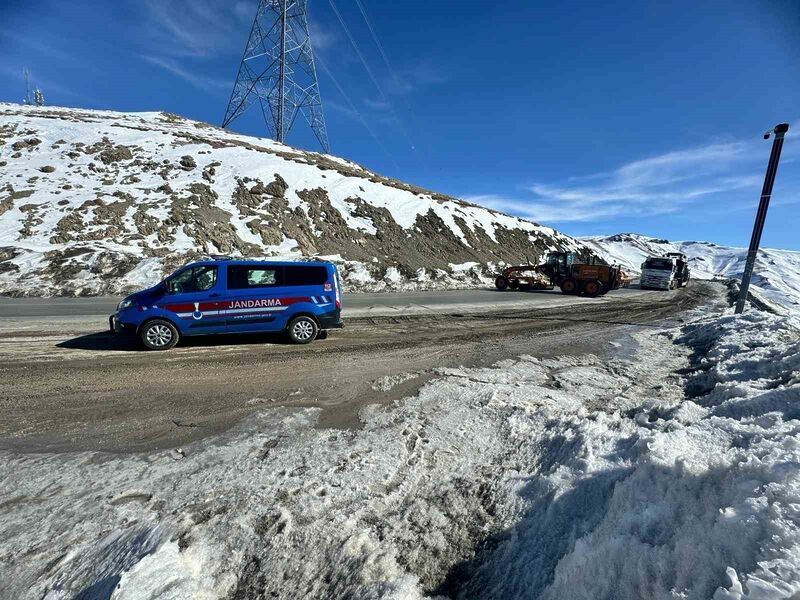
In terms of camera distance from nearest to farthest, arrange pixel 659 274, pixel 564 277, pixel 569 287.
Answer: pixel 569 287 < pixel 564 277 < pixel 659 274

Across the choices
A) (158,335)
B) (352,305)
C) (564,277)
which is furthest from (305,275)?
(564,277)

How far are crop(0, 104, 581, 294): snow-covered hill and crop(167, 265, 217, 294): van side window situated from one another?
37.6 feet

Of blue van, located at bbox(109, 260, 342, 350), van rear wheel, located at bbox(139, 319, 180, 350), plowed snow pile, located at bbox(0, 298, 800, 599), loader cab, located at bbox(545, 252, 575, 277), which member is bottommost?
plowed snow pile, located at bbox(0, 298, 800, 599)

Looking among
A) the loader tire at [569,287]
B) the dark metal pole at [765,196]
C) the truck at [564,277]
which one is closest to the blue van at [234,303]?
the dark metal pole at [765,196]

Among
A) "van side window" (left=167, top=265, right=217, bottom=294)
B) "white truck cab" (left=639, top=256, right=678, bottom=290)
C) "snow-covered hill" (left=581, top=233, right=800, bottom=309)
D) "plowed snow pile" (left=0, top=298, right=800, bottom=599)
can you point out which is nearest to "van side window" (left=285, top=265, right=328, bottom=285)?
"van side window" (left=167, top=265, right=217, bottom=294)

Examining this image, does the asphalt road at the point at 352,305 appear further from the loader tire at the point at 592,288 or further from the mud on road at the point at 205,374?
the loader tire at the point at 592,288

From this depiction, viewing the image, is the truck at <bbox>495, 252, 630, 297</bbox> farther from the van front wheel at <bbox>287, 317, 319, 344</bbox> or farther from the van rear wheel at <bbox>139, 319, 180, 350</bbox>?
the van rear wheel at <bbox>139, 319, 180, 350</bbox>

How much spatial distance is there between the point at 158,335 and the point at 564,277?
2352 cm

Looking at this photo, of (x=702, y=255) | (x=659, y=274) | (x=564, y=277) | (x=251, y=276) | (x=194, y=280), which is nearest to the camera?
(x=194, y=280)

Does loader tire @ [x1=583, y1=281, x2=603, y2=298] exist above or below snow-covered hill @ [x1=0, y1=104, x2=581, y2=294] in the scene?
below

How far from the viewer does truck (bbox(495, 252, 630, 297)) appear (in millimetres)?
23000

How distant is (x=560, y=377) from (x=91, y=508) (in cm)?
650

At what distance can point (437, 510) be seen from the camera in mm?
3293

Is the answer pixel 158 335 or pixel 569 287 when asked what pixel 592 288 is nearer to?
pixel 569 287
